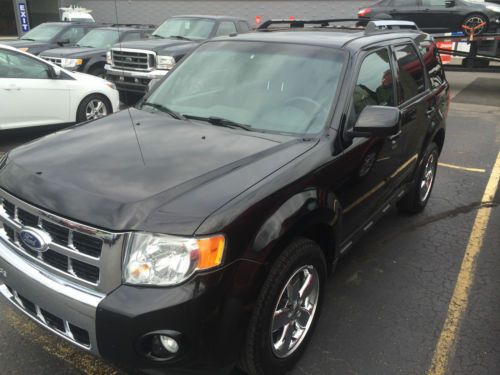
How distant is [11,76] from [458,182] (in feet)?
21.2

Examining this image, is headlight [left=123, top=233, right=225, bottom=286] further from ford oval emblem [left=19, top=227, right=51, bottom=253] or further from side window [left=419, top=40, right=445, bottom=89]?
side window [left=419, top=40, right=445, bottom=89]

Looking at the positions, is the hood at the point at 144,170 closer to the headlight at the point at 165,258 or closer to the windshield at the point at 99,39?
the headlight at the point at 165,258

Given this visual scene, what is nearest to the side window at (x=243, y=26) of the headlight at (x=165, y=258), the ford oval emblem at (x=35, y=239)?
the ford oval emblem at (x=35, y=239)

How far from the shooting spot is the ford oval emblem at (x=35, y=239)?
2.18 metres

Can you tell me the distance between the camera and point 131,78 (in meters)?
9.85

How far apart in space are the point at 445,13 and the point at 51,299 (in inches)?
528

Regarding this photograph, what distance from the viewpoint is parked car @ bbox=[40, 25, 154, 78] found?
34.3ft

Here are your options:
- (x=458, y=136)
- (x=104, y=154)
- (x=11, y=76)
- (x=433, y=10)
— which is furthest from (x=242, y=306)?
(x=433, y=10)

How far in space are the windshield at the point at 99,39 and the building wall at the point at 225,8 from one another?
16.5 metres

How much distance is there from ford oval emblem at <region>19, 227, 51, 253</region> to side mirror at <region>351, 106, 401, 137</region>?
1859 mm

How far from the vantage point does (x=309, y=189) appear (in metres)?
2.48

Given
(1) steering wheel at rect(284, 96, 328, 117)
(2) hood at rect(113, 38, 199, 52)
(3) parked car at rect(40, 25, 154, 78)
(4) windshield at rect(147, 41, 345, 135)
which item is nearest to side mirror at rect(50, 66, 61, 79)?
(2) hood at rect(113, 38, 199, 52)

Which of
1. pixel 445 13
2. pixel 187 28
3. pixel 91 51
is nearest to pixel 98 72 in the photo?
pixel 91 51

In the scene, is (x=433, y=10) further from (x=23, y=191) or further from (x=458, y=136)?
(x=23, y=191)
